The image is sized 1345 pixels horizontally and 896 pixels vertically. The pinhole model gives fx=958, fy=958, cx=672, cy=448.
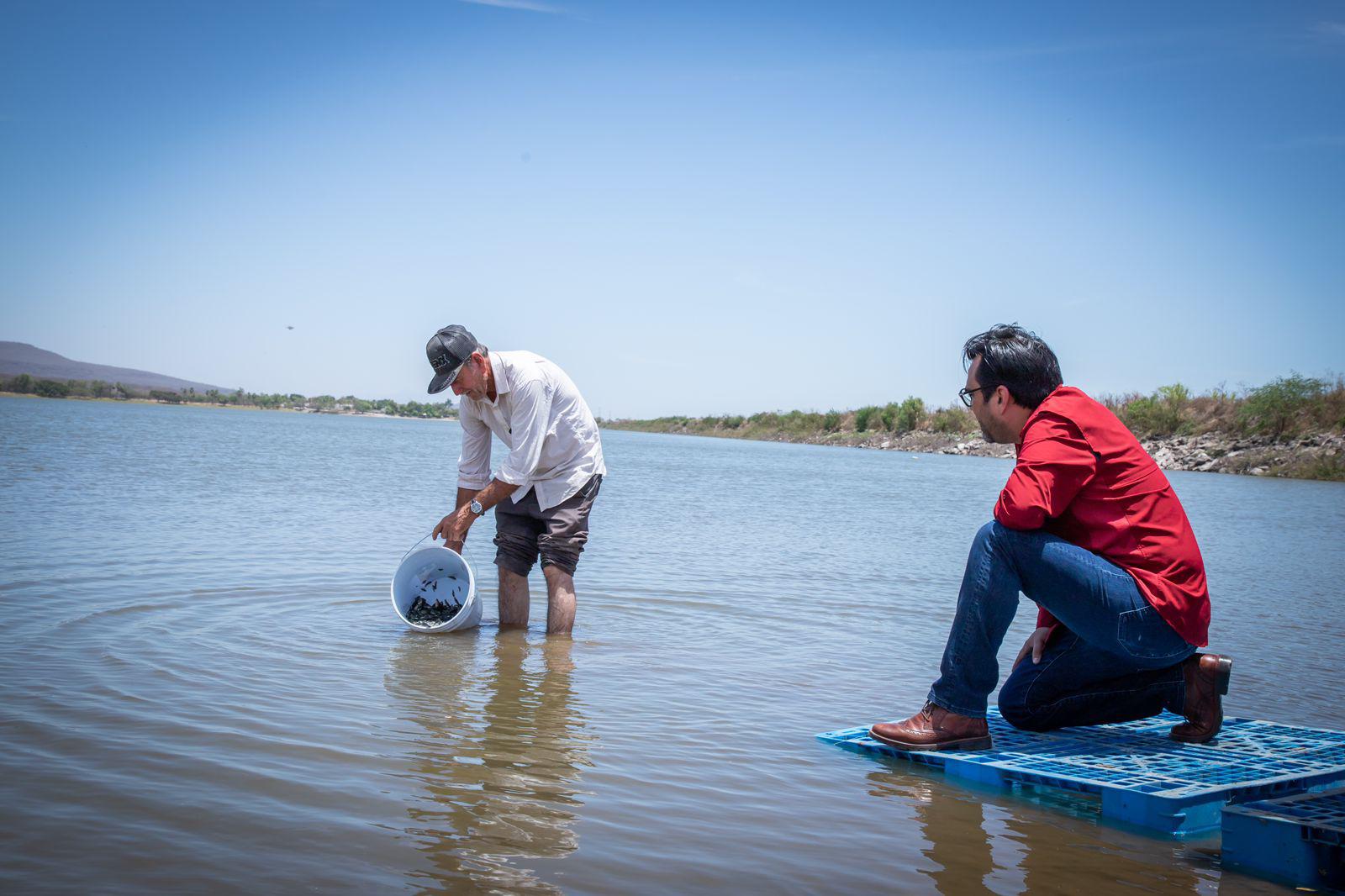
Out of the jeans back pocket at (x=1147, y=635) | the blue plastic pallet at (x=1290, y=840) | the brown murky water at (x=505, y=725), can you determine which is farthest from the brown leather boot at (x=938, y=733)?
the blue plastic pallet at (x=1290, y=840)

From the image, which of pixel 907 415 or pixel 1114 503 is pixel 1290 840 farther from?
pixel 907 415

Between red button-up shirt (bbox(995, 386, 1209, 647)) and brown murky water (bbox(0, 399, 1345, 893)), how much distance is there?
78 cm

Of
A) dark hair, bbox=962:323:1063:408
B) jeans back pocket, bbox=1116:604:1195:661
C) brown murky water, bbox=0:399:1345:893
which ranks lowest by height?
brown murky water, bbox=0:399:1345:893

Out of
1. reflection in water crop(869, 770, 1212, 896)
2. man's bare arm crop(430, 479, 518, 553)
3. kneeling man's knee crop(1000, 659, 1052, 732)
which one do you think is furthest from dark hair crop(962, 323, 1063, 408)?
man's bare arm crop(430, 479, 518, 553)

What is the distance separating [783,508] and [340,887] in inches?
577

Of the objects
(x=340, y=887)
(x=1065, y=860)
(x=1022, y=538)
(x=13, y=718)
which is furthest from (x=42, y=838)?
(x=1022, y=538)

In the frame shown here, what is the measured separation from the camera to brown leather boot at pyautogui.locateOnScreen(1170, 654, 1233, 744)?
3580 mm

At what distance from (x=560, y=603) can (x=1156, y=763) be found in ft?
10.6

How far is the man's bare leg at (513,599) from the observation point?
19.2 ft

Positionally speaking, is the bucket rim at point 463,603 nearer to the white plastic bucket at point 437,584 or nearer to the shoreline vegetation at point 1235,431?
the white plastic bucket at point 437,584

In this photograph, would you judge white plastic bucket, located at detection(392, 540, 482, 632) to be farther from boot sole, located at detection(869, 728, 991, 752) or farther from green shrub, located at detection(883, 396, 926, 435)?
green shrub, located at detection(883, 396, 926, 435)

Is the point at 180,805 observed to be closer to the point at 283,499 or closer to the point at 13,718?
the point at 13,718

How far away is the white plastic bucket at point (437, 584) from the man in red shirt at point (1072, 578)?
278 centimetres

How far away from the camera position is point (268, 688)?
4.17 m
